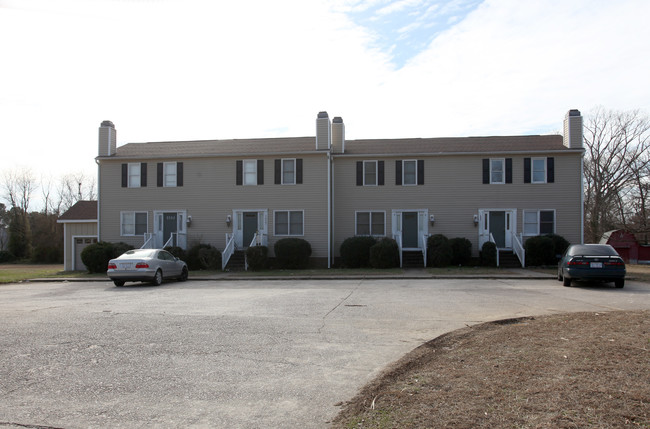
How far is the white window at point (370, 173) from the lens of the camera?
27.7 m

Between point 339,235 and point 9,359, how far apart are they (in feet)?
70.9

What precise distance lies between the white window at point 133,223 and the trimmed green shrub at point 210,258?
15.9 ft

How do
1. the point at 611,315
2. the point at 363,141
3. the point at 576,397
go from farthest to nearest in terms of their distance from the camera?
1. the point at 363,141
2. the point at 611,315
3. the point at 576,397

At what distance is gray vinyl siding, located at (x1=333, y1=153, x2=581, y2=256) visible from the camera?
26484 mm

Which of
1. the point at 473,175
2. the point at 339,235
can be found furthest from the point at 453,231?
the point at 339,235

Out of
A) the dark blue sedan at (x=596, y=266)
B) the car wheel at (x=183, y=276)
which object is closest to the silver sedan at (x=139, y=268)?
the car wheel at (x=183, y=276)

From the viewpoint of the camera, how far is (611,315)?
371 inches

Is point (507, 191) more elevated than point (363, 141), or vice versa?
point (363, 141)

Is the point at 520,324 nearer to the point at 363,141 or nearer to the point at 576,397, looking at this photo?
the point at 576,397

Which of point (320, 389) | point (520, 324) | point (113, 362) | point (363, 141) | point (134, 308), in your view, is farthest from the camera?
point (363, 141)

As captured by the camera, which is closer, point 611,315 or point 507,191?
point 611,315

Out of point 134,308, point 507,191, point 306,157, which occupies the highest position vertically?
point 306,157

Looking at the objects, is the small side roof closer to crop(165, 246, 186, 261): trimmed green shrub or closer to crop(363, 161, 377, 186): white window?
crop(165, 246, 186, 261): trimmed green shrub

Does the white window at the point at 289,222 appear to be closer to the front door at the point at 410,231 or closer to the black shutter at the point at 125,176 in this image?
the front door at the point at 410,231
